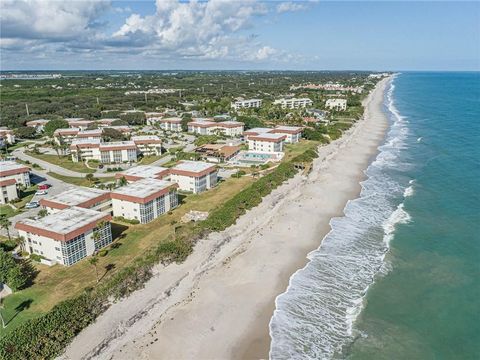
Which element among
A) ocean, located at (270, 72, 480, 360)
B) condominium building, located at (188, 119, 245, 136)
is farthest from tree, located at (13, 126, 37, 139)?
ocean, located at (270, 72, 480, 360)

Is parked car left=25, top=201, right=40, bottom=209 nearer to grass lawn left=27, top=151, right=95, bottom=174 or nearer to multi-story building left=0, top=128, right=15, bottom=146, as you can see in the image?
grass lawn left=27, top=151, right=95, bottom=174

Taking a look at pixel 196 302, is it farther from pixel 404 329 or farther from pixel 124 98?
pixel 124 98

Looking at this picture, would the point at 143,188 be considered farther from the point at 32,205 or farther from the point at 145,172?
the point at 32,205

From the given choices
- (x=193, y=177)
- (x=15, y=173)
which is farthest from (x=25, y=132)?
(x=193, y=177)

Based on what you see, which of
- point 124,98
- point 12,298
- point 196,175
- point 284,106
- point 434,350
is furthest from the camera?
point 124,98

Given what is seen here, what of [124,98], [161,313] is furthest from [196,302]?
[124,98]

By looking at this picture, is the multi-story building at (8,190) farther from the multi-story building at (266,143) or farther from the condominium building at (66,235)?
the multi-story building at (266,143)
